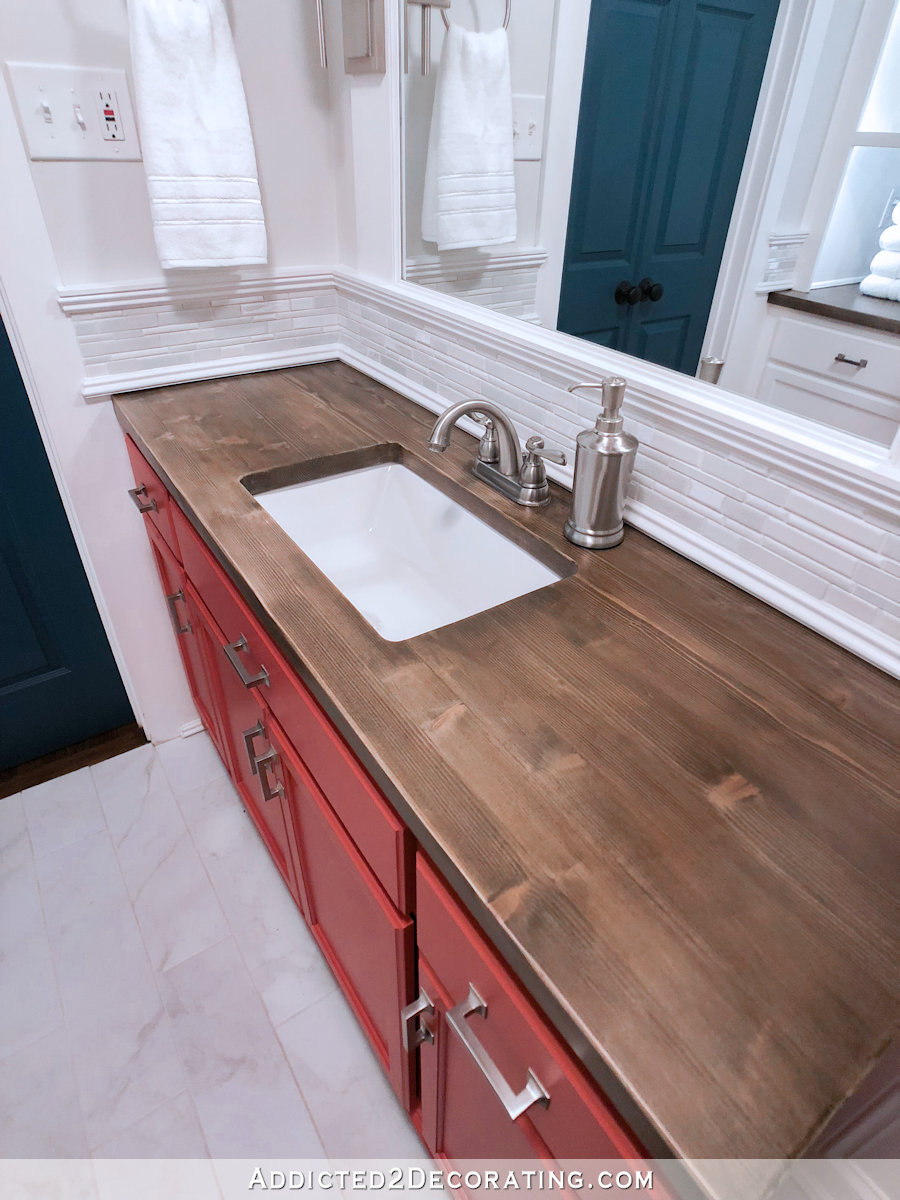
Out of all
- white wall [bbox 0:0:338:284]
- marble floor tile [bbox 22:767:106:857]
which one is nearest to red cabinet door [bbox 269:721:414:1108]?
marble floor tile [bbox 22:767:106:857]

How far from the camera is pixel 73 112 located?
1195mm

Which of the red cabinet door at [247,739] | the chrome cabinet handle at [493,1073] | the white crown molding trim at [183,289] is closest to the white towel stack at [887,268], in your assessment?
the chrome cabinet handle at [493,1073]

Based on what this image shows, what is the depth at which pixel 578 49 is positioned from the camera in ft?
3.57

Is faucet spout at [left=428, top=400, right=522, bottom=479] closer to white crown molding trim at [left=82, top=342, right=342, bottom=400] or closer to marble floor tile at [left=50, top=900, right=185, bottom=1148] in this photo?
white crown molding trim at [left=82, top=342, right=342, bottom=400]

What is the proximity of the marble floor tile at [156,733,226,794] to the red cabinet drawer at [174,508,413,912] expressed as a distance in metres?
0.77

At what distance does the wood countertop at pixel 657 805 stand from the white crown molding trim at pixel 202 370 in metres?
0.62

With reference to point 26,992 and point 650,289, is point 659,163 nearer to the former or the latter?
point 650,289

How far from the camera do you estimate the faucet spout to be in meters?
0.95

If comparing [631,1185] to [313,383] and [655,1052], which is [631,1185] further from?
[313,383]

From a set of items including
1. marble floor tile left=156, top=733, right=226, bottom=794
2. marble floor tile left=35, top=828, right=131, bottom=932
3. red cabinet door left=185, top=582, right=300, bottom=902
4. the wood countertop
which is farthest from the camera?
marble floor tile left=156, top=733, right=226, bottom=794

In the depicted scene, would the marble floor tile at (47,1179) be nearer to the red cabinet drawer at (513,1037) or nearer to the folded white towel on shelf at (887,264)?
the red cabinet drawer at (513,1037)

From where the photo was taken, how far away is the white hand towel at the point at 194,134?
1167 mm

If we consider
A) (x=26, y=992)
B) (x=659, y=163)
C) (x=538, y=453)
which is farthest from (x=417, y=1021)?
(x=659, y=163)

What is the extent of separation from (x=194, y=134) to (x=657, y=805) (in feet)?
4.45
